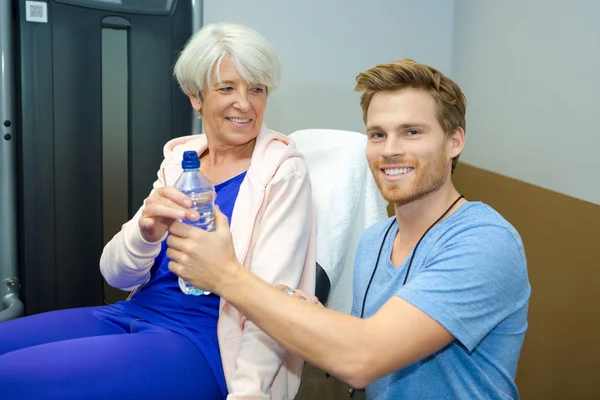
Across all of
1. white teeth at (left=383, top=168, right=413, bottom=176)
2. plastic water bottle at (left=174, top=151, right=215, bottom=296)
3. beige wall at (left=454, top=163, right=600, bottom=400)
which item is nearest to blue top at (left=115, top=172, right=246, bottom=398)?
plastic water bottle at (left=174, top=151, right=215, bottom=296)

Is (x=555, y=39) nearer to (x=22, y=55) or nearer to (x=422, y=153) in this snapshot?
(x=422, y=153)

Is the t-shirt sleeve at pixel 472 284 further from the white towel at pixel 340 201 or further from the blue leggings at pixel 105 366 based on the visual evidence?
the white towel at pixel 340 201

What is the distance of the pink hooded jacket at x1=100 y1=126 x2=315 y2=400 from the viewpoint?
1.26m

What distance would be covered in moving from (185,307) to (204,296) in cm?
5

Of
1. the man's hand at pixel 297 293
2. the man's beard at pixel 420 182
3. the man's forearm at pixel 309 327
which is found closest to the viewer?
the man's forearm at pixel 309 327

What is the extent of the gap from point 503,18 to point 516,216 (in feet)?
2.19

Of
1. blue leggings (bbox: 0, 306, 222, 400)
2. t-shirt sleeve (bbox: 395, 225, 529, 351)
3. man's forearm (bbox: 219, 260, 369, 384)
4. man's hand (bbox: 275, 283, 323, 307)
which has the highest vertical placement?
t-shirt sleeve (bbox: 395, 225, 529, 351)

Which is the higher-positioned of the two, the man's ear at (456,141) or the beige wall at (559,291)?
the man's ear at (456,141)

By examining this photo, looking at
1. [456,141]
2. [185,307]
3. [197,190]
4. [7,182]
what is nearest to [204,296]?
[185,307]

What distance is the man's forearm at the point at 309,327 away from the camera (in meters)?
0.90

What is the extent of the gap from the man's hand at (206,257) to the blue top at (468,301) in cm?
27

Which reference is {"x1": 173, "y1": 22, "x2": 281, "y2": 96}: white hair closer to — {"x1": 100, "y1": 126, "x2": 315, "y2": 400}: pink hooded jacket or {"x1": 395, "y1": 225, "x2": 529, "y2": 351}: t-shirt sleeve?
{"x1": 100, "y1": 126, "x2": 315, "y2": 400}: pink hooded jacket

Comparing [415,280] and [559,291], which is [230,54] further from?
[559,291]

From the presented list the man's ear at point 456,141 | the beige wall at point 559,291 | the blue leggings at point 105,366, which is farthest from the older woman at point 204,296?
the beige wall at point 559,291
